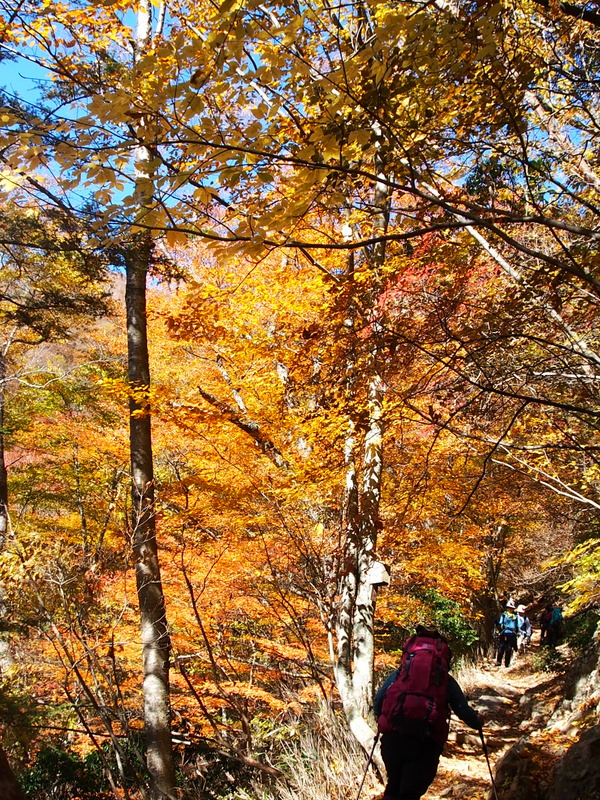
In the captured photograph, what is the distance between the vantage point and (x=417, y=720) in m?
3.10

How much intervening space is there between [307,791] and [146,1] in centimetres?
920

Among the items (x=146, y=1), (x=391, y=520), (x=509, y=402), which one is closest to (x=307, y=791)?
(x=391, y=520)

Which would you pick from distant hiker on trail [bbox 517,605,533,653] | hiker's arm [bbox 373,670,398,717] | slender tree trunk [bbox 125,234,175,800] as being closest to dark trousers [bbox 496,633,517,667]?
distant hiker on trail [bbox 517,605,533,653]

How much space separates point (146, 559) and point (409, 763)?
385cm

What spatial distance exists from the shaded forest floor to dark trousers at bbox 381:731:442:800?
1545 millimetres

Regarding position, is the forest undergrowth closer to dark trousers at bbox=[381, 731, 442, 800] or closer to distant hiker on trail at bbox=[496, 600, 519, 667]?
dark trousers at bbox=[381, 731, 442, 800]

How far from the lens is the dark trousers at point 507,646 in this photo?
12875 millimetres

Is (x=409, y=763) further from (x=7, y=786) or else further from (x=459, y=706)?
(x=7, y=786)

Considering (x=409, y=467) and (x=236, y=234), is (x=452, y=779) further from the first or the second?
(x=236, y=234)

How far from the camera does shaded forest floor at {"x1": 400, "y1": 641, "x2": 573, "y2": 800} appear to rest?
15.7 ft

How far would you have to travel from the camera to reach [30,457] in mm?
15312

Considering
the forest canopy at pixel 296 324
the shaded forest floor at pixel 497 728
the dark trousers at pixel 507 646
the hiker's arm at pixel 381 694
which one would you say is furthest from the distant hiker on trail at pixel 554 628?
the hiker's arm at pixel 381 694

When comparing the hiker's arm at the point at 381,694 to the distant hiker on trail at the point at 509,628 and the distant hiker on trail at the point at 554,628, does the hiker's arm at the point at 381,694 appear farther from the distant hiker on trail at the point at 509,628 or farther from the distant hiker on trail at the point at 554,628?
the distant hiker on trail at the point at 554,628

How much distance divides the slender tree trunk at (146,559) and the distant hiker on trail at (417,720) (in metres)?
3.35
